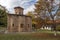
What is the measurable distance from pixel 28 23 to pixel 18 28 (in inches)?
174

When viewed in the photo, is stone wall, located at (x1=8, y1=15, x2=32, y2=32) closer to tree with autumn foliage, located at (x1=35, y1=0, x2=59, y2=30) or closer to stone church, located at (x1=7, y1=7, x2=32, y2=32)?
stone church, located at (x1=7, y1=7, x2=32, y2=32)

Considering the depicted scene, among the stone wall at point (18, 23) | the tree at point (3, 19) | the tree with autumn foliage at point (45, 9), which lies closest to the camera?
the tree with autumn foliage at point (45, 9)

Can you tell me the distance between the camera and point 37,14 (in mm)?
35906

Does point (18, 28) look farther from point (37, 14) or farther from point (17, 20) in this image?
point (37, 14)

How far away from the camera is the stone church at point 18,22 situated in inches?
1844

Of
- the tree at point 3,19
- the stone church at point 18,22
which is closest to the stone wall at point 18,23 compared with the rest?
the stone church at point 18,22

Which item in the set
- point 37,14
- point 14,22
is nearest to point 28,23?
point 14,22

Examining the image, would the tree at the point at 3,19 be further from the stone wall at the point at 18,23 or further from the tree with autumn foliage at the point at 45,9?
the tree with autumn foliage at the point at 45,9

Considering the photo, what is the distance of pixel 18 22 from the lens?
157 feet

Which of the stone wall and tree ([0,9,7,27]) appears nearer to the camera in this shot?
the stone wall

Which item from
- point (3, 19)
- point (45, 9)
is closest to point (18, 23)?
point (45, 9)

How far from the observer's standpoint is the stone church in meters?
46.8

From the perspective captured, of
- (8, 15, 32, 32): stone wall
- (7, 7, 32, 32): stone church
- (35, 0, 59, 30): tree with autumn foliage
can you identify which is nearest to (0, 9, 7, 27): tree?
(7, 7, 32, 32): stone church

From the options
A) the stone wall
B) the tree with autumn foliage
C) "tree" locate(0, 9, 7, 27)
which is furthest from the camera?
"tree" locate(0, 9, 7, 27)
